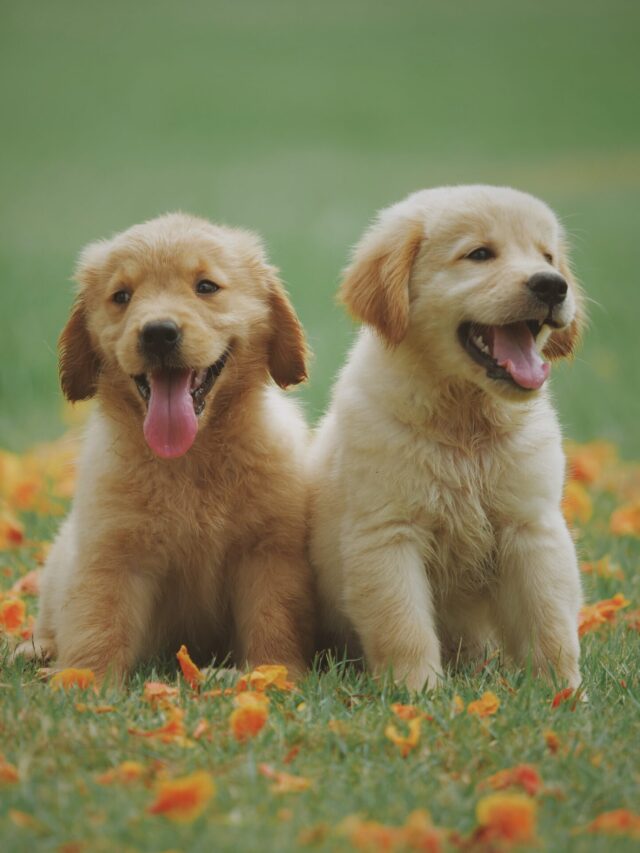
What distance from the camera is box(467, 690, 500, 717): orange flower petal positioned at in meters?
3.01

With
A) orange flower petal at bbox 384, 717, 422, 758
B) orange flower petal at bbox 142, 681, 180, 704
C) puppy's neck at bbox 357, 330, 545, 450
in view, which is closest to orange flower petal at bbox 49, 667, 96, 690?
orange flower petal at bbox 142, 681, 180, 704

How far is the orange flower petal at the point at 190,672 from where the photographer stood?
11.0ft

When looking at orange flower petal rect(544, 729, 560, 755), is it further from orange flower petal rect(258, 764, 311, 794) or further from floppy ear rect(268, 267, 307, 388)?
floppy ear rect(268, 267, 307, 388)

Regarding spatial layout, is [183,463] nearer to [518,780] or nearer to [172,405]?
[172,405]

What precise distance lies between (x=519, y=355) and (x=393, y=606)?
2.73ft

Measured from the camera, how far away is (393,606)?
135 inches

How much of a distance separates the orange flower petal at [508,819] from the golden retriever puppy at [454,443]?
107 centimetres

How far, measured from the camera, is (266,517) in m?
3.77

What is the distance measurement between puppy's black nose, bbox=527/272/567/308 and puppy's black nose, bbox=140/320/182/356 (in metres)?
1.04

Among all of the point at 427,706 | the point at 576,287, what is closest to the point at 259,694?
the point at 427,706

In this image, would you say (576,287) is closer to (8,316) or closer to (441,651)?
(441,651)

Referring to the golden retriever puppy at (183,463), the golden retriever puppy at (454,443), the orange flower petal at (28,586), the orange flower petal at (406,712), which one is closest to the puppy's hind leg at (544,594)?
the golden retriever puppy at (454,443)

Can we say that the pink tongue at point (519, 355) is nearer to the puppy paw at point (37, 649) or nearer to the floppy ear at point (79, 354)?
the floppy ear at point (79, 354)

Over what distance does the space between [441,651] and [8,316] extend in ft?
17.8
